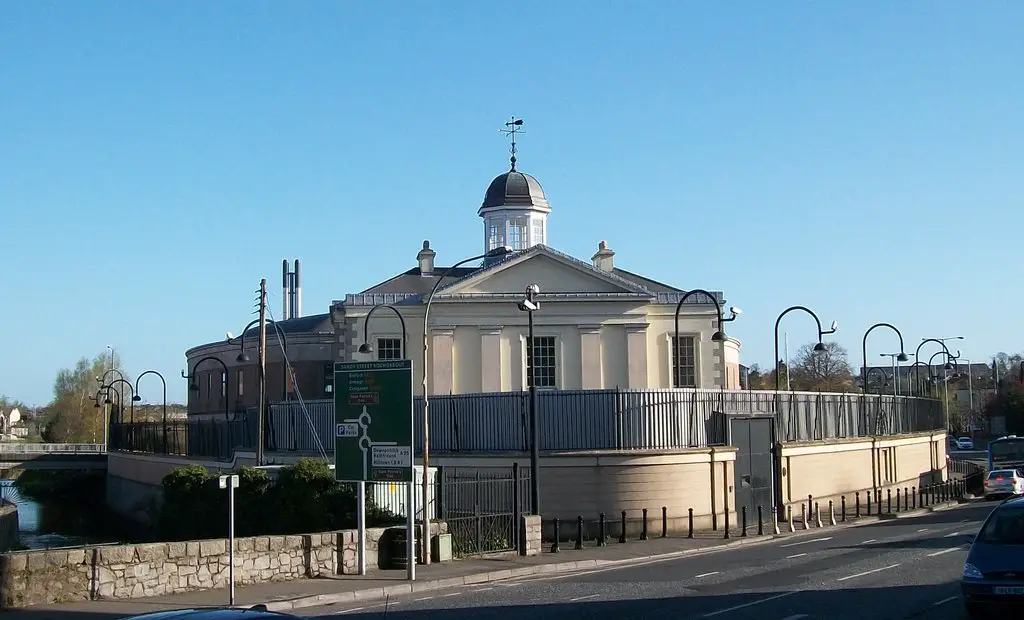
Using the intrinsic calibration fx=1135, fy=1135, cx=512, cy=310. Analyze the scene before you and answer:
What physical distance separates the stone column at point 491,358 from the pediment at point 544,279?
6.11ft

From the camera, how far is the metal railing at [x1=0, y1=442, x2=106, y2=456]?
282 feet

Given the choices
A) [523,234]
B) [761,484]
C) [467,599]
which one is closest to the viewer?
[467,599]

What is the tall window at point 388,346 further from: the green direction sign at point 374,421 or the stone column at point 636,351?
the green direction sign at point 374,421

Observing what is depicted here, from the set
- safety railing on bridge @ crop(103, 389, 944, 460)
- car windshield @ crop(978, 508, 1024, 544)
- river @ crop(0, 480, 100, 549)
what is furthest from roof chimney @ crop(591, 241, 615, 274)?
car windshield @ crop(978, 508, 1024, 544)

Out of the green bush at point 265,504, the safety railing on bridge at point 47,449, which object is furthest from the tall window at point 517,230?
the safety railing on bridge at point 47,449

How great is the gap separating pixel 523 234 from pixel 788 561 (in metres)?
41.1

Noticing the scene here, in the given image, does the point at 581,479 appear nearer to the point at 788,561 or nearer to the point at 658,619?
the point at 788,561

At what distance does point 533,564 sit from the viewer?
81.2ft

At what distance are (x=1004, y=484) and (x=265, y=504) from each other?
35196mm

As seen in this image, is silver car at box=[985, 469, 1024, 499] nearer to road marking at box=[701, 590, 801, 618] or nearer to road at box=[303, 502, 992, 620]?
road at box=[303, 502, 992, 620]

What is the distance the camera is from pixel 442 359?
52.6m

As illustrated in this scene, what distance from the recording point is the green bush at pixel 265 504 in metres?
27.6

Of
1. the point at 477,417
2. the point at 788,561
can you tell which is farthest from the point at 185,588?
the point at 477,417

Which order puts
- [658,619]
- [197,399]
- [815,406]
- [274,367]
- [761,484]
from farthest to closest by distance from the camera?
[197,399] < [274,367] < [815,406] < [761,484] < [658,619]
